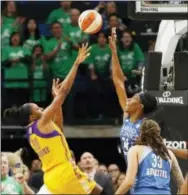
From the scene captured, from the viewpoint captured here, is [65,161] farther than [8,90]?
No

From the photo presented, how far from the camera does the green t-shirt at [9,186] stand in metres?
13.5

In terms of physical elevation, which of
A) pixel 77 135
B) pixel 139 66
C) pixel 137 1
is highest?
pixel 137 1

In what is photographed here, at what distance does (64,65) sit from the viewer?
1838cm

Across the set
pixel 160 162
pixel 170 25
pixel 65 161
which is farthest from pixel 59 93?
pixel 170 25

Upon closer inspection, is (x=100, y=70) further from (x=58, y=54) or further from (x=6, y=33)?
(x=6, y=33)

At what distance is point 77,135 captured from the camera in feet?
60.9

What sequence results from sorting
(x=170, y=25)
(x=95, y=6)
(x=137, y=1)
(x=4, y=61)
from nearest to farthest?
(x=137, y=1) → (x=170, y=25) → (x=4, y=61) → (x=95, y=6)

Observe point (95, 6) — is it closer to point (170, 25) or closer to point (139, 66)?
point (139, 66)

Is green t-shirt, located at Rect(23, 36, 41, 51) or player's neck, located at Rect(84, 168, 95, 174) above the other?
green t-shirt, located at Rect(23, 36, 41, 51)

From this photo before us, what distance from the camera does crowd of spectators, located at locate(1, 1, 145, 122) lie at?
60.4 ft

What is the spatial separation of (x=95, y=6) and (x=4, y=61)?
2.43 m

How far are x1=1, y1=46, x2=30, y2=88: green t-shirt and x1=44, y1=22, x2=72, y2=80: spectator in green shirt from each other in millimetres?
402

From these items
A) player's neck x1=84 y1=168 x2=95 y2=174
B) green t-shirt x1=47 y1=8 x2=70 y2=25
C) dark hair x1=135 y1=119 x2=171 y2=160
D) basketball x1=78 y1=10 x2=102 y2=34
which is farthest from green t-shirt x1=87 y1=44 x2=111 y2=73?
dark hair x1=135 y1=119 x2=171 y2=160

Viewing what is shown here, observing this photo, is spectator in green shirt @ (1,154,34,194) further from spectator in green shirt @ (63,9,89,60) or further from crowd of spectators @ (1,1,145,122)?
spectator in green shirt @ (63,9,89,60)
